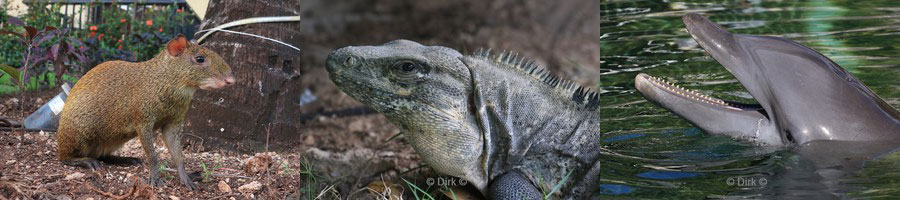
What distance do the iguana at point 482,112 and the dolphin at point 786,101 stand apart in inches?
30.6

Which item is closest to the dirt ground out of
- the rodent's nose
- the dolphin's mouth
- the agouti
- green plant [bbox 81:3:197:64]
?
the agouti

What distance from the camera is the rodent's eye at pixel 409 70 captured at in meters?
3.85

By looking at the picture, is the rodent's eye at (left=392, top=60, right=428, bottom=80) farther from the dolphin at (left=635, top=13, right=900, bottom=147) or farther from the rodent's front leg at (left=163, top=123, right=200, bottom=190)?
the dolphin at (left=635, top=13, right=900, bottom=147)

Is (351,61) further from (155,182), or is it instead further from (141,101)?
(155,182)

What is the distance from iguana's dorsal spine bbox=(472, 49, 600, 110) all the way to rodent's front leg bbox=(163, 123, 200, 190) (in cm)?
152

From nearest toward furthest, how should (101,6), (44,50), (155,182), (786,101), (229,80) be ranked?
(229,80), (155,182), (786,101), (44,50), (101,6)

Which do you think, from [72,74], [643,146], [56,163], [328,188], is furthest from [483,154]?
[72,74]

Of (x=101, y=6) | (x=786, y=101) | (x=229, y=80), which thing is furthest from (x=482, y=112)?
(x=101, y=6)

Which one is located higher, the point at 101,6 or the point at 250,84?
the point at 250,84

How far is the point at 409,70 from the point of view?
387 centimetres

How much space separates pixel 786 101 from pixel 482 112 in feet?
5.91

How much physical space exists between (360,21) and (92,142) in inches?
88.9

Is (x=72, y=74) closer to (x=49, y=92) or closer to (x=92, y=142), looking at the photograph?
(x=49, y=92)

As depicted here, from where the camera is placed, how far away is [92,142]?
4.54 meters
